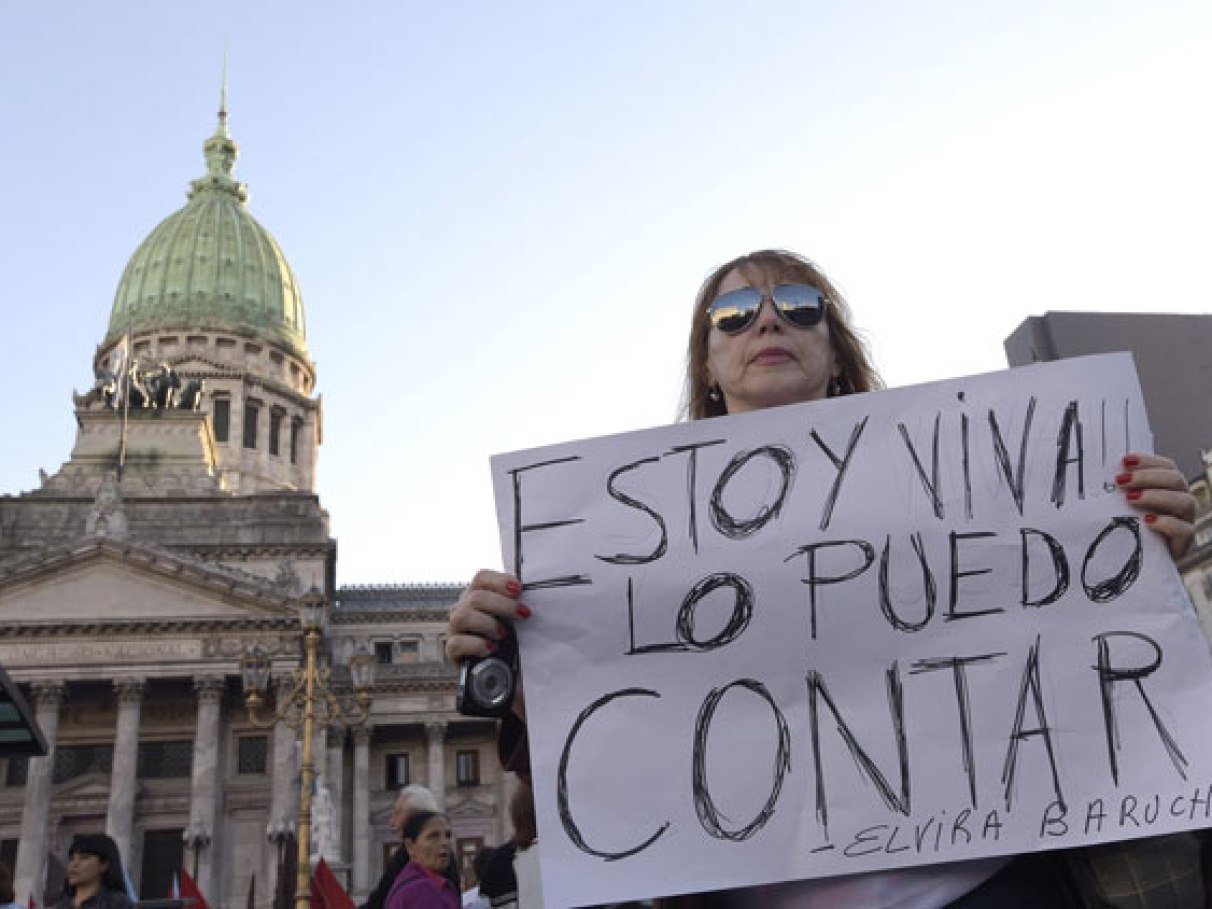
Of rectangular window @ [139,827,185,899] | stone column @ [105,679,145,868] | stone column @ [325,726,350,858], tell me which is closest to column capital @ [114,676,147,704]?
stone column @ [105,679,145,868]

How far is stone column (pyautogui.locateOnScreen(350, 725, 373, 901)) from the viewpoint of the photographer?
45.3 meters

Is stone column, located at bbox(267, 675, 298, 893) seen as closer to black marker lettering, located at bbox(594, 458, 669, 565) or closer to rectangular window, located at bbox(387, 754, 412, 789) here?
rectangular window, located at bbox(387, 754, 412, 789)

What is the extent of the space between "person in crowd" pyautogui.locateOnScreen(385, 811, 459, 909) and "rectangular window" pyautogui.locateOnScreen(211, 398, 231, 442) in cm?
6444

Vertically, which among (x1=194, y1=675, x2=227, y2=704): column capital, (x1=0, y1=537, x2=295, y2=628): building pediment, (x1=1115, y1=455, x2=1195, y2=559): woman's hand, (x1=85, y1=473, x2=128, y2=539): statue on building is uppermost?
(x1=85, y1=473, x2=128, y2=539): statue on building

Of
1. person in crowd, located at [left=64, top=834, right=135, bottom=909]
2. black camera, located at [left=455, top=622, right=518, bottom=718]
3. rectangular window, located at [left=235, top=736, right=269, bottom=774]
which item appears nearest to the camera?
black camera, located at [left=455, top=622, right=518, bottom=718]

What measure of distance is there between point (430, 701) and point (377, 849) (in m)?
6.15

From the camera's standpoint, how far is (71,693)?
4388cm

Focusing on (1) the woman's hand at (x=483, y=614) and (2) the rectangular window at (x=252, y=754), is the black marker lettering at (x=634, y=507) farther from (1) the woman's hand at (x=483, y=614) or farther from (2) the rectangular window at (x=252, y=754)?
(2) the rectangular window at (x=252, y=754)

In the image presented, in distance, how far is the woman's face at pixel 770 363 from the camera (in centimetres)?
323

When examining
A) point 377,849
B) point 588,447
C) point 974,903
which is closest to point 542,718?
point 588,447

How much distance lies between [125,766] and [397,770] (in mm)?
11845

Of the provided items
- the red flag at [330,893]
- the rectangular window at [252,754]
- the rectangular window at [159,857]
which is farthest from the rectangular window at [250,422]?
the red flag at [330,893]

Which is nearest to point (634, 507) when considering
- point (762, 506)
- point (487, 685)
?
point (762, 506)

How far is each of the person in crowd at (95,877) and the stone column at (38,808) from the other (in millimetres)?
36402
